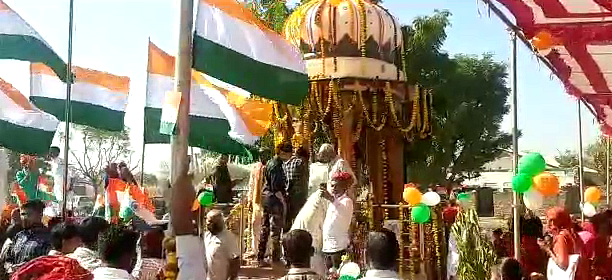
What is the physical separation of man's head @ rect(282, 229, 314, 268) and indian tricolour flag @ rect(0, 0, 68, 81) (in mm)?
6269

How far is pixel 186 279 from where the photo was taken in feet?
19.8

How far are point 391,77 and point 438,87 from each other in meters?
17.5

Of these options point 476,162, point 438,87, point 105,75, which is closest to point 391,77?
point 105,75

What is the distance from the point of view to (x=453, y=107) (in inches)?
1247

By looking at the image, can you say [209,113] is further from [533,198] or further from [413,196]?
[533,198]

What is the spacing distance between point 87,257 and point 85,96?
28.8ft

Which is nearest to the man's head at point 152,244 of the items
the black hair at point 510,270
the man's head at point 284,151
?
the black hair at point 510,270

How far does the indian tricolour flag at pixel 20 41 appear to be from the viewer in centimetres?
978

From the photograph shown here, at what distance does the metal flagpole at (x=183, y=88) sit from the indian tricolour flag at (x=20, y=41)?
3700 millimetres

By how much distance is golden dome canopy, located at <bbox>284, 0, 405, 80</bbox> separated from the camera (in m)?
13.1

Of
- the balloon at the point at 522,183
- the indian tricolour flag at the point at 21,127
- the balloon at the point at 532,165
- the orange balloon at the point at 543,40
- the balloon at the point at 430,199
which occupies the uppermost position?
the orange balloon at the point at 543,40

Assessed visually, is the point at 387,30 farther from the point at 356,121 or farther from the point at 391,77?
the point at 356,121

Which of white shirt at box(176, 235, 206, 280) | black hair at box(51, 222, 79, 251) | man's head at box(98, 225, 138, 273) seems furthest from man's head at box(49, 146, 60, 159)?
man's head at box(98, 225, 138, 273)

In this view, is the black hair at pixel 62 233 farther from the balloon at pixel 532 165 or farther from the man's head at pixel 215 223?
the balloon at pixel 532 165
